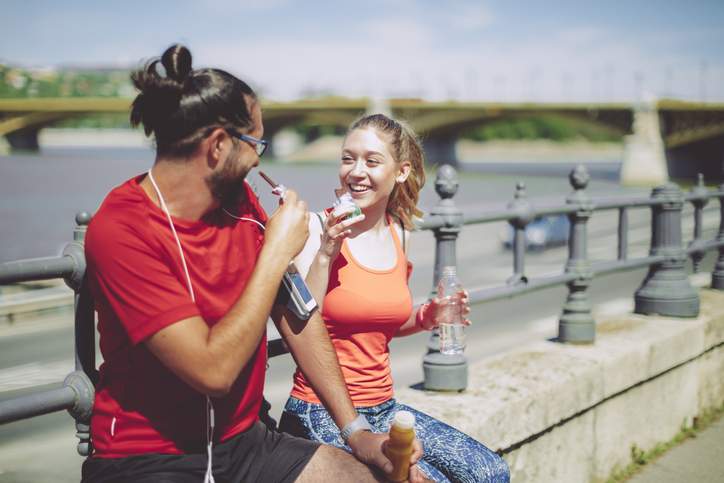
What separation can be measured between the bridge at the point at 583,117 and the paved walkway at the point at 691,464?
39728mm

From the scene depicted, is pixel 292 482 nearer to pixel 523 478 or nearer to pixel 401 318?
pixel 401 318

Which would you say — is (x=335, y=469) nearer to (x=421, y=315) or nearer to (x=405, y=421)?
(x=405, y=421)

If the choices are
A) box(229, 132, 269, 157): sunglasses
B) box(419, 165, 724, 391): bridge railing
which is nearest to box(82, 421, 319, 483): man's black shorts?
box(229, 132, 269, 157): sunglasses

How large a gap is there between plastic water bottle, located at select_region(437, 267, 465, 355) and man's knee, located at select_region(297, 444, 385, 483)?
77 cm

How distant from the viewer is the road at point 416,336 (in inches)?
241

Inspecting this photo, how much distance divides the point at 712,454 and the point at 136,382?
328 cm

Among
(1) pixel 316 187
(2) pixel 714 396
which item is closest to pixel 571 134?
(1) pixel 316 187

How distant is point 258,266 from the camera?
1759 mm

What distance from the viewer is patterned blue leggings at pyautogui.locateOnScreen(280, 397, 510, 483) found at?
7.22ft

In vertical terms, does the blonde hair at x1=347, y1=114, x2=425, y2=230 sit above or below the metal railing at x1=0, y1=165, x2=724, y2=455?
above

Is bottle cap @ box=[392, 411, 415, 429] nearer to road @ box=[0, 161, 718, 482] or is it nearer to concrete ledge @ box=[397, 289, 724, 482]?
concrete ledge @ box=[397, 289, 724, 482]

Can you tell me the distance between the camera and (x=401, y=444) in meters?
1.77

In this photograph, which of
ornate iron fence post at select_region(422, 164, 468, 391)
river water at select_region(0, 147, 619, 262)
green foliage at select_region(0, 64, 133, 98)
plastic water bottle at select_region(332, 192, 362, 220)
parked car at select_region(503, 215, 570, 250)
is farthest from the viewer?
green foliage at select_region(0, 64, 133, 98)

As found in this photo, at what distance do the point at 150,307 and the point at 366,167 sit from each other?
105cm
